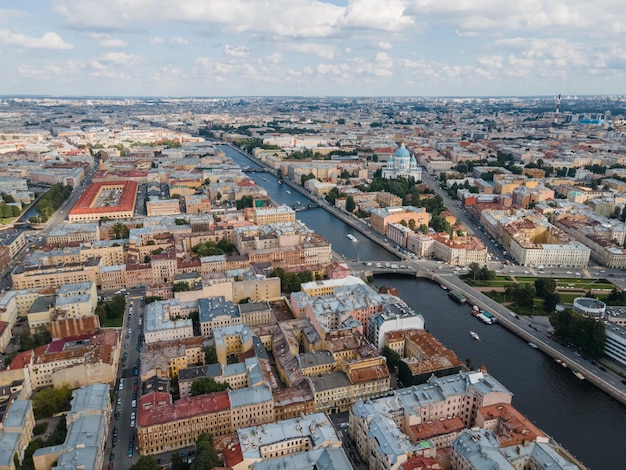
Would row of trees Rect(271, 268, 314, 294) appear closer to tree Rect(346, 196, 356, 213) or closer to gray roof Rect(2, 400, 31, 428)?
gray roof Rect(2, 400, 31, 428)

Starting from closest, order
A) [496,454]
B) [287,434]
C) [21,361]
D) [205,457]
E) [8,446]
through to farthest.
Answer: [496,454]
[205,457]
[8,446]
[287,434]
[21,361]

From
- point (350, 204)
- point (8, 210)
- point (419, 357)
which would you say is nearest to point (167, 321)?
point (419, 357)

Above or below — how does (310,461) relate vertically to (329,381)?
above

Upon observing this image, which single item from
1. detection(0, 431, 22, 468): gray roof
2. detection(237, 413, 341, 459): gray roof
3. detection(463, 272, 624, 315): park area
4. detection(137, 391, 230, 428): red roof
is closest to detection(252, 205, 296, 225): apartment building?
detection(463, 272, 624, 315): park area

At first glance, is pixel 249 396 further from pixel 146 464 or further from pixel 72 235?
pixel 72 235

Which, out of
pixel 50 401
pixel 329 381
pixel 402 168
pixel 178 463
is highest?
pixel 402 168

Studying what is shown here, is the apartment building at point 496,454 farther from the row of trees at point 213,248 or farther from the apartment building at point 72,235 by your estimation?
the apartment building at point 72,235

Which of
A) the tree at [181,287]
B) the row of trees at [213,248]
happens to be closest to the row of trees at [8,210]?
the row of trees at [213,248]
